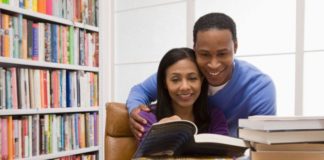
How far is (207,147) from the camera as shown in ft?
2.58

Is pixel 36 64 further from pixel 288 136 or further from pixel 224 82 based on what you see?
pixel 288 136

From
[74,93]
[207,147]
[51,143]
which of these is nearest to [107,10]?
[74,93]

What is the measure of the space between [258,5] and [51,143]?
149 cm

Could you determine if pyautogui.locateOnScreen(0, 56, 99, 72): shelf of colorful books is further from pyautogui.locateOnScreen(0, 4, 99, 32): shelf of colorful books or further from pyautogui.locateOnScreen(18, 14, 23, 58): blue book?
pyautogui.locateOnScreen(0, 4, 99, 32): shelf of colorful books

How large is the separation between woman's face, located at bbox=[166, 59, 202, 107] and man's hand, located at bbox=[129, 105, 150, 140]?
139mm

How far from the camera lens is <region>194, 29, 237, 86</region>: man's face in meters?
1.13

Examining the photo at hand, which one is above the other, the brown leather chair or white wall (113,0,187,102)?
white wall (113,0,187,102)

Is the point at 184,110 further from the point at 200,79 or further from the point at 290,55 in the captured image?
the point at 290,55

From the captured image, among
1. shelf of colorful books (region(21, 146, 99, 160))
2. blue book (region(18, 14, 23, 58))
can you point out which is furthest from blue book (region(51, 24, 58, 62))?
shelf of colorful books (region(21, 146, 99, 160))

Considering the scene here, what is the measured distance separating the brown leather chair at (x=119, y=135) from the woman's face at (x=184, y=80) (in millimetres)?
251

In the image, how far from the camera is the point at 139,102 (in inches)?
53.1

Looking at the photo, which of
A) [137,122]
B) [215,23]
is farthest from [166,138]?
[215,23]

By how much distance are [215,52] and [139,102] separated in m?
0.39

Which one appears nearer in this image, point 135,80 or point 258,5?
point 258,5
